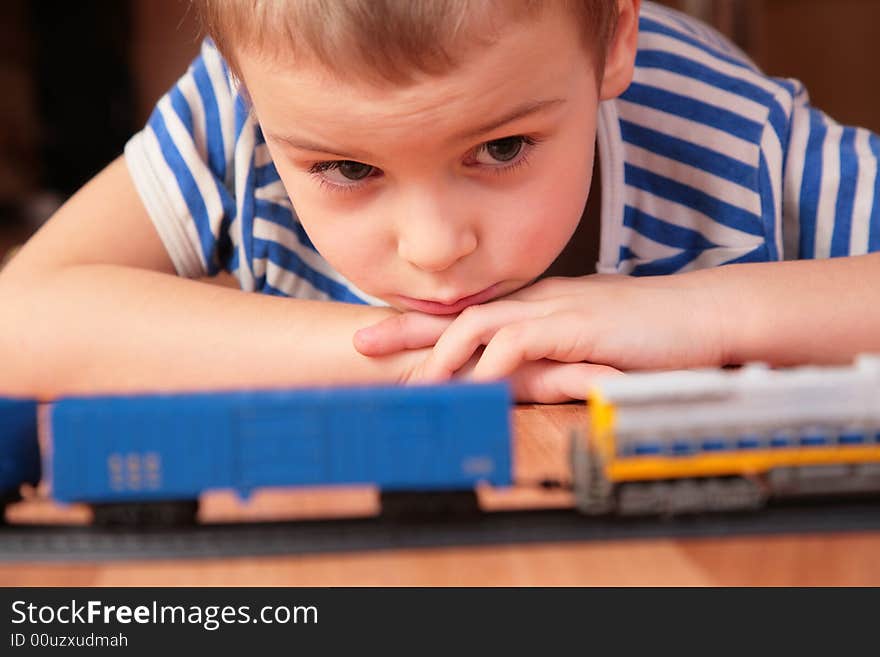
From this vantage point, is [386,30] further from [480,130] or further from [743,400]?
[743,400]

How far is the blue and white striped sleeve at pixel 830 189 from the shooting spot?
1048mm

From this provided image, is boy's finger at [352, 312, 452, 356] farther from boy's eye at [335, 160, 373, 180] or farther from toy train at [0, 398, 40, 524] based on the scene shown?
toy train at [0, 398, 40, 524]

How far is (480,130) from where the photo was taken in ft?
2.33

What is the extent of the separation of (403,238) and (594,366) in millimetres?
174

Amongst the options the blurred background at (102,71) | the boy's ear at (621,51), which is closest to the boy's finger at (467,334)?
the boy's ear at (621,51)

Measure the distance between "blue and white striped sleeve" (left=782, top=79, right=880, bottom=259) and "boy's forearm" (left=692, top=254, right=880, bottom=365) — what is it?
0.23m

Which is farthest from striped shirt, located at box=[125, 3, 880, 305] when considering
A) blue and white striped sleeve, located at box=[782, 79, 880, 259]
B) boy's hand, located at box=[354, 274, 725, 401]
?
boy's hand, located at box=[354, 274, 725, 401]

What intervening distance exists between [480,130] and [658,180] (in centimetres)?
44

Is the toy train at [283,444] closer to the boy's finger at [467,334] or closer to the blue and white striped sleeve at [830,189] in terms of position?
the boy's finger at [467,334]

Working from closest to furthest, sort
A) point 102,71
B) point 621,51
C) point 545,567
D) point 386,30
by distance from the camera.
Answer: point 545,567 < point 386,30 < point 621,51 < point 102,71

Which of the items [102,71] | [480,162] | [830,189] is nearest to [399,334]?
[480,162]

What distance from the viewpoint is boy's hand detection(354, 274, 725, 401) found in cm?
78

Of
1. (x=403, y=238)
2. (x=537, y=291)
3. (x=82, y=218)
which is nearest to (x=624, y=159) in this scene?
(x=537, y=291)

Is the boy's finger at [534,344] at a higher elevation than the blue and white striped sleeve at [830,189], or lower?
lower
